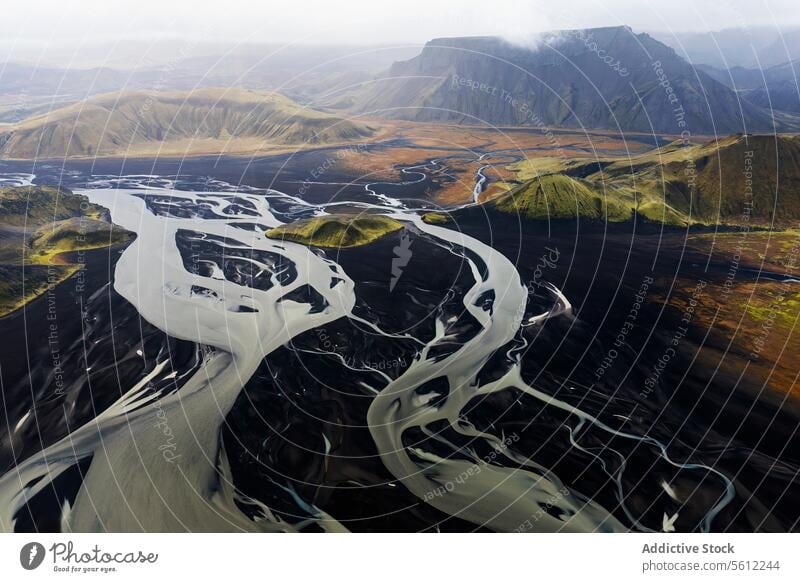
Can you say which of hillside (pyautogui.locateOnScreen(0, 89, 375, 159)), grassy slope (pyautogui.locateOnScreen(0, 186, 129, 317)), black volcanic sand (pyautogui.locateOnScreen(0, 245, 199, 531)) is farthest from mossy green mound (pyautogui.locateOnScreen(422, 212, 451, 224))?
hillside (pyautogui.locateOnScreen(0, 89, 375, 159))

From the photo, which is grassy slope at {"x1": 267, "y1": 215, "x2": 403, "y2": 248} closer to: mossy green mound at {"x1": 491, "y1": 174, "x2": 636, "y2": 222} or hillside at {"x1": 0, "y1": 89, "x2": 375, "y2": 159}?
mossy green mound at {"x1": 491, "y1": 174, "x2": 636, "y2": 222}

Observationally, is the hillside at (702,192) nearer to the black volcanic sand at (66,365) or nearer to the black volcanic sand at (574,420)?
the black volcanic sand at (574,420)

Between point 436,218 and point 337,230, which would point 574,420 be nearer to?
point 337,230

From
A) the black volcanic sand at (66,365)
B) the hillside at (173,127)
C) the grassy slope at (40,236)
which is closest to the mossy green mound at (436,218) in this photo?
the black volcanic sand at (66,365)
